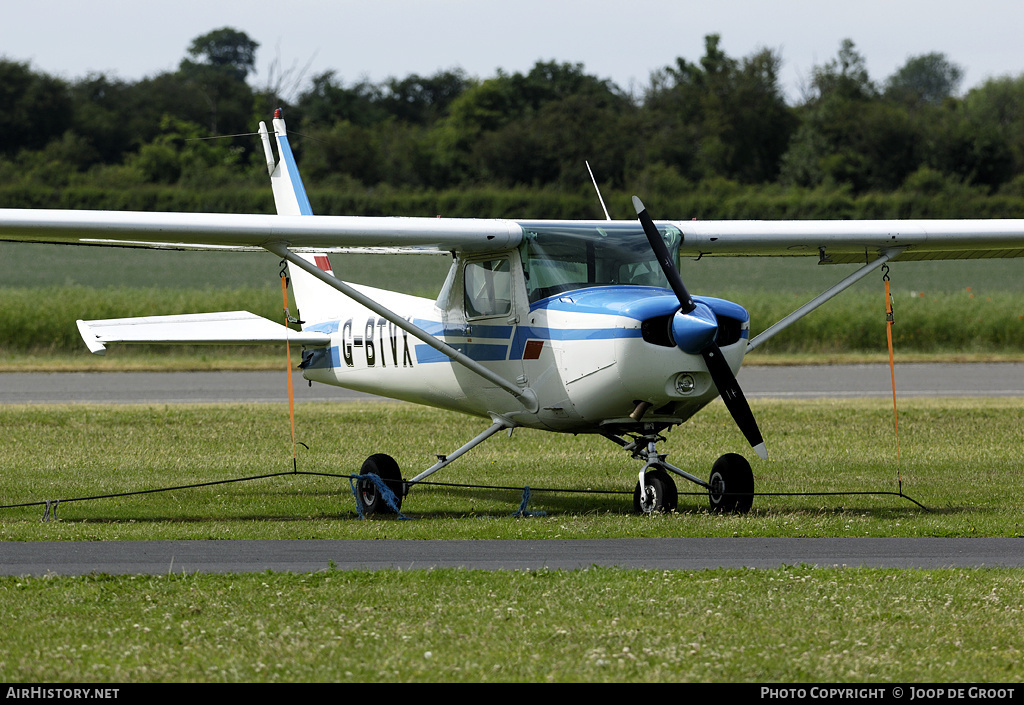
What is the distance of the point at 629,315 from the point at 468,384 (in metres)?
2.67

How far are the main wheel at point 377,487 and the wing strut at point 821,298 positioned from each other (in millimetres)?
3768

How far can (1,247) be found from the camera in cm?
5631

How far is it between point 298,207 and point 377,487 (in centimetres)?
480

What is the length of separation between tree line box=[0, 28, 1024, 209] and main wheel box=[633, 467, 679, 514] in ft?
152

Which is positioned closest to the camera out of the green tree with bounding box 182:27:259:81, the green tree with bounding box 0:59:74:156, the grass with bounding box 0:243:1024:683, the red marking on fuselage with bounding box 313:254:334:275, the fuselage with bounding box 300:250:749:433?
the grass with bounding box 0:243:1024:683

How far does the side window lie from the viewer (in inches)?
477

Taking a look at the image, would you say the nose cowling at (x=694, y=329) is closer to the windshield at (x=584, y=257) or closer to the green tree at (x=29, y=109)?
the windshield at (x=584, y=257)

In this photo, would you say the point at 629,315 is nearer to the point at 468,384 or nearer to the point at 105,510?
the point at 468,384

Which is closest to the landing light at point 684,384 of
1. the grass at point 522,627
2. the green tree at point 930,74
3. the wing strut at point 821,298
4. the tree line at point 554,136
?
the wing strut at point 821,298

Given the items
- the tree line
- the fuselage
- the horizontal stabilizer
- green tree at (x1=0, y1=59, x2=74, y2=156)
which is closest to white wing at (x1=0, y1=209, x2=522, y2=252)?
the fuselage

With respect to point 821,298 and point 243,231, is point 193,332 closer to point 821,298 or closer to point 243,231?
point 243,231

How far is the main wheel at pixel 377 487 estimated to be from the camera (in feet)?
40.9

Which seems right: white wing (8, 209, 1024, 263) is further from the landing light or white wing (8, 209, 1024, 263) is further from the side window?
the landing light

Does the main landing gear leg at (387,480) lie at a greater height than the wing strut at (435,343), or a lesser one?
lesser
